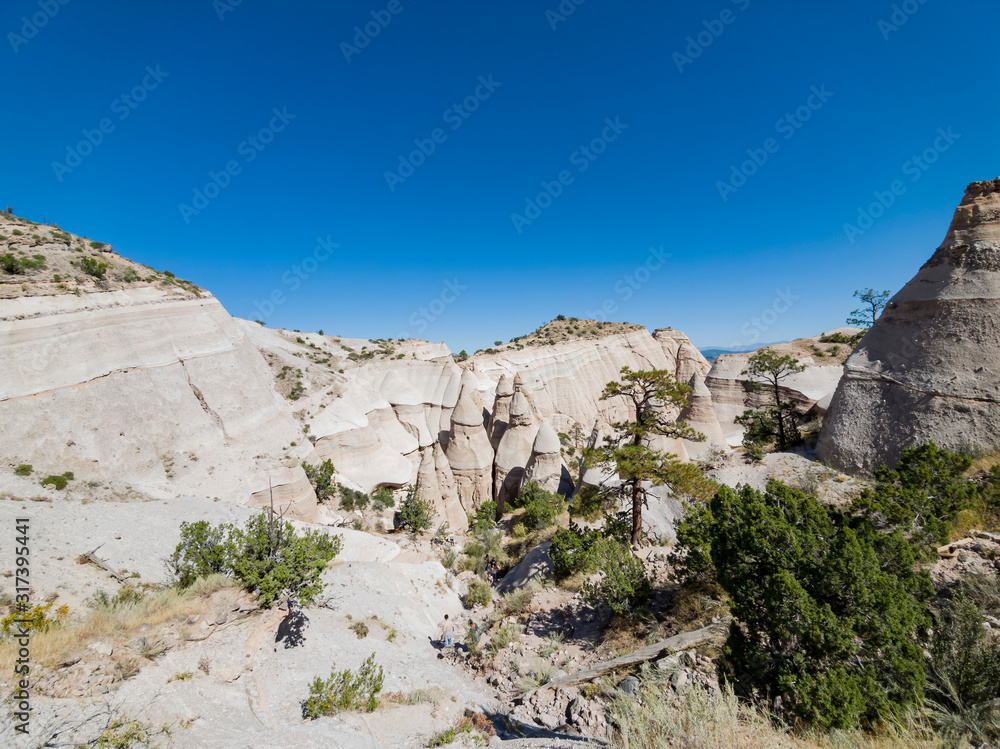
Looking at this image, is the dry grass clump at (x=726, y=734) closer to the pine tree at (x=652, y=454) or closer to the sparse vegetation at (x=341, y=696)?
the sparse vegetation at (x=341, y=696)

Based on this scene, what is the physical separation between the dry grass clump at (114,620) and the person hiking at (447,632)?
214 inches

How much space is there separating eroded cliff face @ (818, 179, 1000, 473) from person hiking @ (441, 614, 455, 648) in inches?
563

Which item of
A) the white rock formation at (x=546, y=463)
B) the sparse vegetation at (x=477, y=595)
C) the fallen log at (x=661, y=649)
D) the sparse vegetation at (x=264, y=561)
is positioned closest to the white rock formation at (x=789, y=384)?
the white rock formation at (x=546, y=463)

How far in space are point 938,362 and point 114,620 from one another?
2090 cm

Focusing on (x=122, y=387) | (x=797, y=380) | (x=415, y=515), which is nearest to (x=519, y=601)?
(x=415, y=515)

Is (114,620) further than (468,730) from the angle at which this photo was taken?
No

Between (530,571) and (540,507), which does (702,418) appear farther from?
(530,571)

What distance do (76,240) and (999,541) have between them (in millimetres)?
28889

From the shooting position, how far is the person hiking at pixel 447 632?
31.8ft

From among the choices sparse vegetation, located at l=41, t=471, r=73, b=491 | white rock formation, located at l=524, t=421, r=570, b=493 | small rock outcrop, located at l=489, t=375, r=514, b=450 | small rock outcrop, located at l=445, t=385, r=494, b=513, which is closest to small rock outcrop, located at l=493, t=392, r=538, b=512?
small rock outcrop, located at l=445, t=385, r=494, b=513

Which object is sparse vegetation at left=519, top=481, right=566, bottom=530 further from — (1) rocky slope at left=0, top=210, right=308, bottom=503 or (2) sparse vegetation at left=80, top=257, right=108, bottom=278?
(2) sparse vegetation at left=80, top=257, right=108, bottom=278

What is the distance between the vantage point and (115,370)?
42.3 feet

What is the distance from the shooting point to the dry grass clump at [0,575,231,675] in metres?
4.43

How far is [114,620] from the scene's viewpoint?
5.52m
